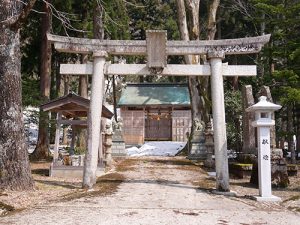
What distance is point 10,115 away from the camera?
8.23m

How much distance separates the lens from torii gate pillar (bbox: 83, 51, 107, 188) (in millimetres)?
8828

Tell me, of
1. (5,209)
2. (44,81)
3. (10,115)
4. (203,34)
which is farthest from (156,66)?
(203,34)

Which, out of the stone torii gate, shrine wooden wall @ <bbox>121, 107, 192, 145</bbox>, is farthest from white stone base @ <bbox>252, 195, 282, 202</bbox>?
shrine wooden wall @ <bbox>121, 107, 192, 145</bbox>

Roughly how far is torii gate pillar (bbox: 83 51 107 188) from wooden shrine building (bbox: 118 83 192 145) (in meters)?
19.4

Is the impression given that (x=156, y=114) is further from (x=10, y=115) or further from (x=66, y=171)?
(x=10, y=115)

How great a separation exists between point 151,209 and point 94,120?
3240 mm

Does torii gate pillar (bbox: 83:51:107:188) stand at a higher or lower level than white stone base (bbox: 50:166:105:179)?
higher

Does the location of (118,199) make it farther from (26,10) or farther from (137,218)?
(26,10)

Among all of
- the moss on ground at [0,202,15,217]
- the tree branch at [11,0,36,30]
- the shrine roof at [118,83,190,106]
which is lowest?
the moss on ground at [0,202,15,217]

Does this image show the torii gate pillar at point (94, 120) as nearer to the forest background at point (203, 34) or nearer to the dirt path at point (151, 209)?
the dirt path at point (151, 209)

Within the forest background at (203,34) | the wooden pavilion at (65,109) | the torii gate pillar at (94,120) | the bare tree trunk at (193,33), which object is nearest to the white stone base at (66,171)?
the wooden pavilion at (65,109)

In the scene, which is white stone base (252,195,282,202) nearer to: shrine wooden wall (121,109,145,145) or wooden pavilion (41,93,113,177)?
wooden pavilion (41,93,113,177)

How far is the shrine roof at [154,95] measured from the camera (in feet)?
93.8

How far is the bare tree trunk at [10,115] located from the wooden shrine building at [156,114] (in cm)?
2014
